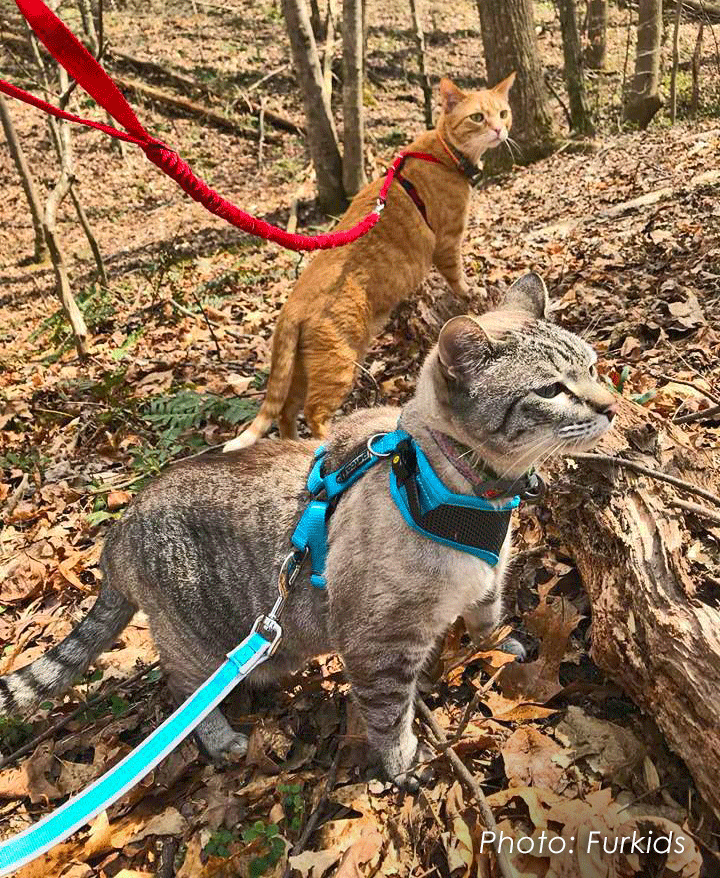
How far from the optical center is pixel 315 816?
2.68 meters

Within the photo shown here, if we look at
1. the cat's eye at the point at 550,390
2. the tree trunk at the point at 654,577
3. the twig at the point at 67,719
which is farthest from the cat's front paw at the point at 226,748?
the cat's eye at the point at 550,390

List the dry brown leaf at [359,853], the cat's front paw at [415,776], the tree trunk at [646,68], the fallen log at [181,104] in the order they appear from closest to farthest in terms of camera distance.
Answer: the dry brown leaf at [359,853]
the cat's front paw at [415,776]
the tree trunk at [646,68]
the fallen log at [181,104]

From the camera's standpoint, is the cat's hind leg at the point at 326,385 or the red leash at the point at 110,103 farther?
the cat's hind leg at the point at 326,385

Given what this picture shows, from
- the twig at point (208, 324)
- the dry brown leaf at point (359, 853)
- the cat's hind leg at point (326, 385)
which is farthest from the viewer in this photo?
the twig at point (208, 324)

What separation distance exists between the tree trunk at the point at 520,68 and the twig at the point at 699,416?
29.5ft

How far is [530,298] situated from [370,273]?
8.34 ft

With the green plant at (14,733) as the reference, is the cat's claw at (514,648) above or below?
above

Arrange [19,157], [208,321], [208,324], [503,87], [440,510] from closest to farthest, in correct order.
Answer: [440,510], [503,87], [208,324], [208,321], [19,157]

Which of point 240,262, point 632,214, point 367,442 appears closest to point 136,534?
point 367,442

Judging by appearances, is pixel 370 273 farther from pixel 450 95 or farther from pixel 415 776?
pixel 415 776

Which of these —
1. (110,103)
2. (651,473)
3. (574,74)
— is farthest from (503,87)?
(574,74)

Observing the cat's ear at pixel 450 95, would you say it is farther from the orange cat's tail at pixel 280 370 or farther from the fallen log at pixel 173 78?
the fallen log at pixel 173 78

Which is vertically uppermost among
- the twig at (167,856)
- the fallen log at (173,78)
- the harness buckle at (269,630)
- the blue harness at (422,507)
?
the fallen log at (173,78)

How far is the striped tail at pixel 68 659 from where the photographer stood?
3092 mm
